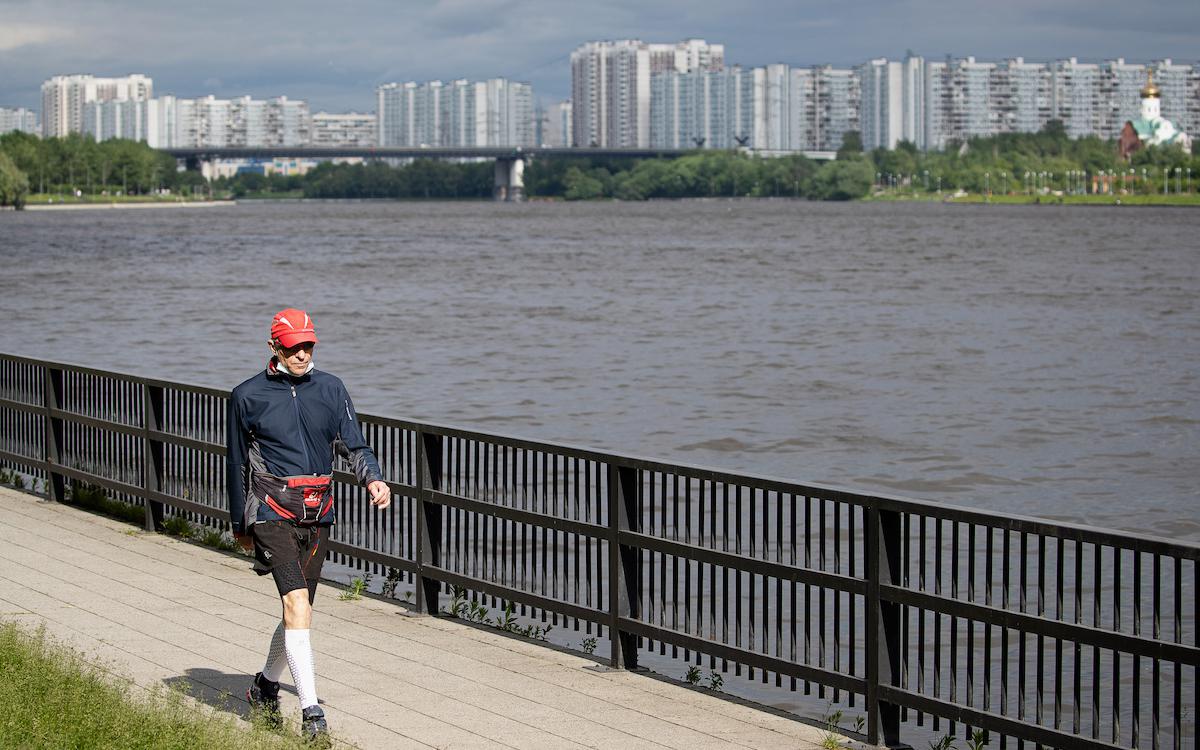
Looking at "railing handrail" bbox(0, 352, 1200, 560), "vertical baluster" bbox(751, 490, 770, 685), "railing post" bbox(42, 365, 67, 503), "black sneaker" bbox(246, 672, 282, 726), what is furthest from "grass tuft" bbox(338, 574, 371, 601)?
"railing post" bbox(42, 365, 67, 503)

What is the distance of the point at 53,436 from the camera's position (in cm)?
1474

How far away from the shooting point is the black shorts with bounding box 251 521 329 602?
7.61m

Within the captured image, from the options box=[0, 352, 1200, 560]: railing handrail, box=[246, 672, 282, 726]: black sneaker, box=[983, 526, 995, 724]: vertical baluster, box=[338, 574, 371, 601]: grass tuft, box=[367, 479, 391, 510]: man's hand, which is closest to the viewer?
box=[0, 352, 1200, 560]: railing handrail

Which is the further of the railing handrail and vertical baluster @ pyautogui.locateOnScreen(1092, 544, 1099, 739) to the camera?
vertical baluster @ pyautogui.locateOnScreen(1092, 544, 1099, 739)

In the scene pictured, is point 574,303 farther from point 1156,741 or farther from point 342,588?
point 1156,741

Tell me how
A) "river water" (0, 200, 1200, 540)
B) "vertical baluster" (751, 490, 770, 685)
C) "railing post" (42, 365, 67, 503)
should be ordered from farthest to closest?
"river water" (0, 200, 1200, 540)
"railing post" (42, 365, 67, 503)
"vertical baluster" (751, 490, 770, 685)

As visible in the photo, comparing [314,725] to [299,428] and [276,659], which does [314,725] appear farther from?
[299,428]

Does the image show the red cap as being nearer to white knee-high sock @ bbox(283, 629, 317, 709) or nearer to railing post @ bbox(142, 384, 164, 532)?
white knee-high sock @ bbox(283, 629, 317, 709)

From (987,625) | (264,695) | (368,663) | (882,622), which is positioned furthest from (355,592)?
(987,625)

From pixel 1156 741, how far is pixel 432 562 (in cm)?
473

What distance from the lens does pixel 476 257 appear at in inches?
3593

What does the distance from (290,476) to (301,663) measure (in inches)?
32.1

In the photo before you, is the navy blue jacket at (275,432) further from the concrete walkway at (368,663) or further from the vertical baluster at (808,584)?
the vertical baluster at (808,584)

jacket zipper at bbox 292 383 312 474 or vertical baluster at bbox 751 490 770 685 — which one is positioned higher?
jacket zipper at bbox 292 383 312 474
